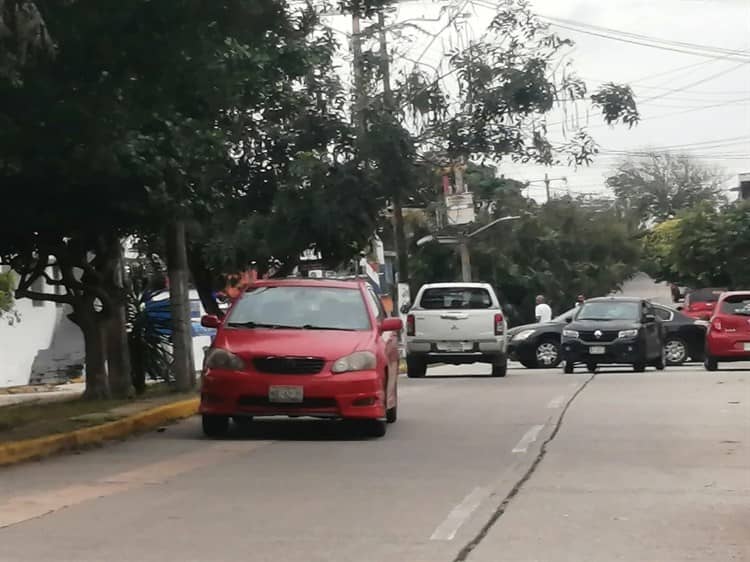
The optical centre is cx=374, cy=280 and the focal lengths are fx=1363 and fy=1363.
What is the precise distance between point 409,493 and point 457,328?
54.3 feet

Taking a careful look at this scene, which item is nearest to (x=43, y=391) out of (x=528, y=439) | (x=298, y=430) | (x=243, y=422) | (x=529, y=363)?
(x=529, y=363)

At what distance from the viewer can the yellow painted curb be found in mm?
12570

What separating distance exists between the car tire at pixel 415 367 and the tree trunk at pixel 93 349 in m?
8.76

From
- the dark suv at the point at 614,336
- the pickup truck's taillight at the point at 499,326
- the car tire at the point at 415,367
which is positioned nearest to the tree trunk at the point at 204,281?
the car tire at the point at 415,367

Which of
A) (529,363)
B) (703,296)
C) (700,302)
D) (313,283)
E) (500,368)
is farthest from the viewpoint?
(703,296)

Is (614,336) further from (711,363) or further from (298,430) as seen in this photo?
(298,430)

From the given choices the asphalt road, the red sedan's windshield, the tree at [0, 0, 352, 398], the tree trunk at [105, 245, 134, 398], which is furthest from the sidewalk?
the red sedan's windshield

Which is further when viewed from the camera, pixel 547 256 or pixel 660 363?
pixel 547 256

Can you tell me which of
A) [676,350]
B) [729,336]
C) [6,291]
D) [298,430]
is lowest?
[298,430]

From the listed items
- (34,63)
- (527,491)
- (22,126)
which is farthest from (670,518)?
(22,126)

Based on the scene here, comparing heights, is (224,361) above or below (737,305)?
below

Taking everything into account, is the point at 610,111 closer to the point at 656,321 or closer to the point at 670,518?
the point at 656,321

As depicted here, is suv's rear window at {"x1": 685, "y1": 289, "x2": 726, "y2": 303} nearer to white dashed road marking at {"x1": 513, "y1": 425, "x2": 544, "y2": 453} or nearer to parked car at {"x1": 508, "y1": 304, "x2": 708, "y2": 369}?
parked car at {"x1": 508, "y1": 304, "x2": 708, "y2": 369}

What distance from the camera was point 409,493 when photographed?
10.2m
